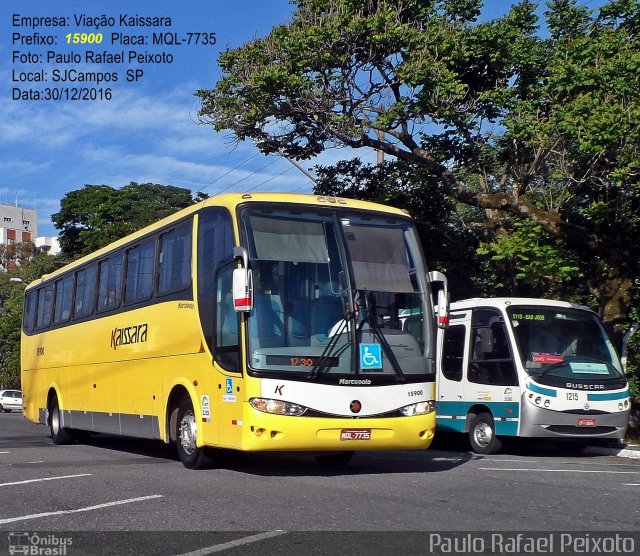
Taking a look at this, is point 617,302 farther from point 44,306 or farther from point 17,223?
point 17,223

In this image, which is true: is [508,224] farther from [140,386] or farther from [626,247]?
[140,386]

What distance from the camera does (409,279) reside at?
1191 centimetres

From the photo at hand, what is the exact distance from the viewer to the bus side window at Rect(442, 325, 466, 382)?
17.6 meters

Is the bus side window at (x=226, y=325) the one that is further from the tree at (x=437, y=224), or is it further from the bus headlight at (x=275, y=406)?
the tree at (x=437, y=224)

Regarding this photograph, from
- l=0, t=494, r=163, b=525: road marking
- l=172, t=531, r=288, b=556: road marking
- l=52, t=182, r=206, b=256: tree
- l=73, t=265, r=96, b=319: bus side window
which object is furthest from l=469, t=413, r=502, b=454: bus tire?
Result: l=52, t=182, r=206, b=256: tree

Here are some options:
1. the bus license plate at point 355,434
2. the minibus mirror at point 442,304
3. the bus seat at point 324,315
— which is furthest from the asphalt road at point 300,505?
the minibus mirror at point 442,304

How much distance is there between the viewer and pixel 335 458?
43.2 feet

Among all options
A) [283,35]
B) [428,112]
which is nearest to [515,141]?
[428,112]

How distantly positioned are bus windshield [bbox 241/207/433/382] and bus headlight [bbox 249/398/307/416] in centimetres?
34

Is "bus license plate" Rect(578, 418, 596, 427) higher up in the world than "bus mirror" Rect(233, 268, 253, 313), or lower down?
lower down

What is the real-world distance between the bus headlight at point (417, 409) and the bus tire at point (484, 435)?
493cm

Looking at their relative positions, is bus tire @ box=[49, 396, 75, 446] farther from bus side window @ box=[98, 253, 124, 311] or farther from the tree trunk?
the tree trunk

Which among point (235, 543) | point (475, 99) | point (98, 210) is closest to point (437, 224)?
point (475, 99)

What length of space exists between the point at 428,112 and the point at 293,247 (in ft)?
33.9
